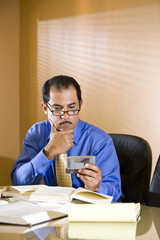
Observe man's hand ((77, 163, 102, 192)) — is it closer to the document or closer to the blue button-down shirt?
the blue button-down shirt

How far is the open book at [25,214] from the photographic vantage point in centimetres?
115

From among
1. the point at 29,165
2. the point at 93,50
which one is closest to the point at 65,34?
the point at 93,50

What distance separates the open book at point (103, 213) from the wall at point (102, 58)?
91.0 inches

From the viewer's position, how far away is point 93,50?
3906mm

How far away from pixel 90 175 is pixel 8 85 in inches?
122

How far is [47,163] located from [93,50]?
234cm

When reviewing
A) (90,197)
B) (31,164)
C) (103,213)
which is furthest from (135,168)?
(103,213)

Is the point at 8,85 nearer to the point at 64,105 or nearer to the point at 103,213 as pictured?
the point at 64,105

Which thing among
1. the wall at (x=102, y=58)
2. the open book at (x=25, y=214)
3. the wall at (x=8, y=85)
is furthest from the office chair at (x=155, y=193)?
the wall at (x=8, y=85)

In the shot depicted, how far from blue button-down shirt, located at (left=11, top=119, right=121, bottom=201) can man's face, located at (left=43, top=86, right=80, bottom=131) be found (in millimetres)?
89

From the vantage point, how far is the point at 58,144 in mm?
1810

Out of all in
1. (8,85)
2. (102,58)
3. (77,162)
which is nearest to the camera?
(77,162)

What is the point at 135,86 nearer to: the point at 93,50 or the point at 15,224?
the point at 93,50

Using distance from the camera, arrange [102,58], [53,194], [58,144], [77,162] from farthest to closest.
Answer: [102,58]
[58,144]
[77,162]
[53,194]
